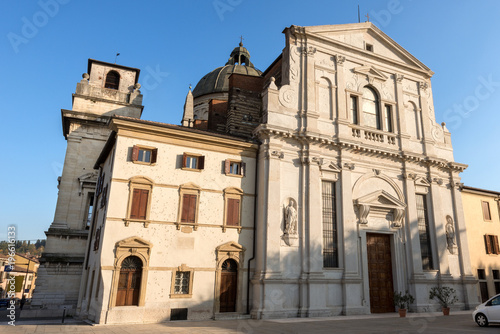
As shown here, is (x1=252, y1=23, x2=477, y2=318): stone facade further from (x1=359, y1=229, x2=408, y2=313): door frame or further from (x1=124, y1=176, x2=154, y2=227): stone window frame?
(x1=124, y1=176, x2=154, y2=227): stone window frame

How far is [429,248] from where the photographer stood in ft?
73.4

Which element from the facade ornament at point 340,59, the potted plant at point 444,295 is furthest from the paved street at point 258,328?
the facade ornament at point 340,59

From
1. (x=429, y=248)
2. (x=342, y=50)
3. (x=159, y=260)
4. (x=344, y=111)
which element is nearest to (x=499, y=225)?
(x=429, y=248)

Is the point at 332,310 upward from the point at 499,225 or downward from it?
downward

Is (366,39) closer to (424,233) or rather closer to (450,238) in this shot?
(424,233)

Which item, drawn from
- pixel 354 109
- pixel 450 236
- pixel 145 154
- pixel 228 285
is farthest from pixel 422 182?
pixel 145 154

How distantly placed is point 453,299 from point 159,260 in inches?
690

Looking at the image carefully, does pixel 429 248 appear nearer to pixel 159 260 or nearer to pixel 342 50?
pixel 342 50

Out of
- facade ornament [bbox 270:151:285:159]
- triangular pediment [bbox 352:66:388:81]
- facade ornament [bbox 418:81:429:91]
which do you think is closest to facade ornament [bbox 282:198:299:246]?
facade ornament [bbox 270:151:285:159]

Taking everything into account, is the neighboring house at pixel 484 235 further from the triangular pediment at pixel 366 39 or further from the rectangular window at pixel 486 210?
the triangular pediment at pixel 366 39

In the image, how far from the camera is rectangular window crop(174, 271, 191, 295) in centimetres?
1660

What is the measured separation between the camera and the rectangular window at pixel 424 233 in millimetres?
22047

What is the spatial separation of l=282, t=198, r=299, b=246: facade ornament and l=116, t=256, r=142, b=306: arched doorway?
295 inches

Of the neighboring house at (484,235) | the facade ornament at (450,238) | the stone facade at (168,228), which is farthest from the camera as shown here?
the neighboring house at (484,235)
